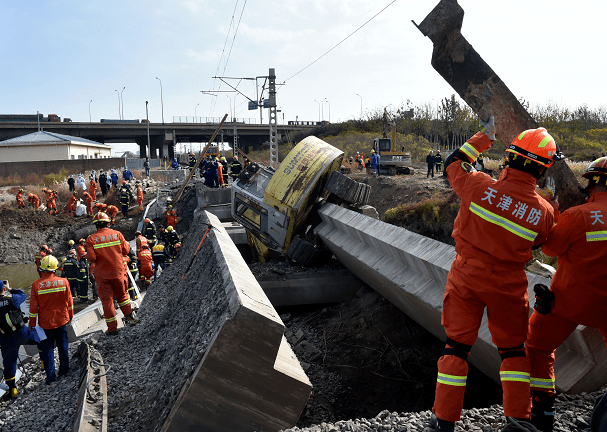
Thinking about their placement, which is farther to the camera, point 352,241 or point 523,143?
point 352,241

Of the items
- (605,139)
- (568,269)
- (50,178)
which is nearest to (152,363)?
(568,269)

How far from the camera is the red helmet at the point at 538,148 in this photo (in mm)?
2879

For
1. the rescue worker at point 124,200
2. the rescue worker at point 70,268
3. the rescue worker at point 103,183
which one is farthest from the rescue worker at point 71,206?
the rescue worker at point 70,268

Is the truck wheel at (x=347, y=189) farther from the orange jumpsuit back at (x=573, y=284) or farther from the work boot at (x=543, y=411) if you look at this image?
the work boot at (x=543, y=411)

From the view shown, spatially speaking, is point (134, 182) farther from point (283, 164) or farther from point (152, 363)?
point (152, 363)

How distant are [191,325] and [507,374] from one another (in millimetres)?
3117

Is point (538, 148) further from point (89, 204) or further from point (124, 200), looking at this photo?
point (89, 204)

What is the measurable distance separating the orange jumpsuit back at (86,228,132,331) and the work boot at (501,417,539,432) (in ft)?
18.7

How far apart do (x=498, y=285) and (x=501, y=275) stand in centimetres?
7

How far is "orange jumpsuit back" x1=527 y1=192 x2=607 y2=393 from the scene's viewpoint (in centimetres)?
276

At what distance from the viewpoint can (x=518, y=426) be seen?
102 inches

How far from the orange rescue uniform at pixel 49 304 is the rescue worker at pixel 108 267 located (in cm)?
57

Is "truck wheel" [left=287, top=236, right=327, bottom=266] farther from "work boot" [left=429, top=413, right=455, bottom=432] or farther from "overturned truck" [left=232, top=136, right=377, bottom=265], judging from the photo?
"work boot" [left=429, top=413, right=455, bottom=432]

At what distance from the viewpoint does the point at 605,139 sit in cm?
3209
